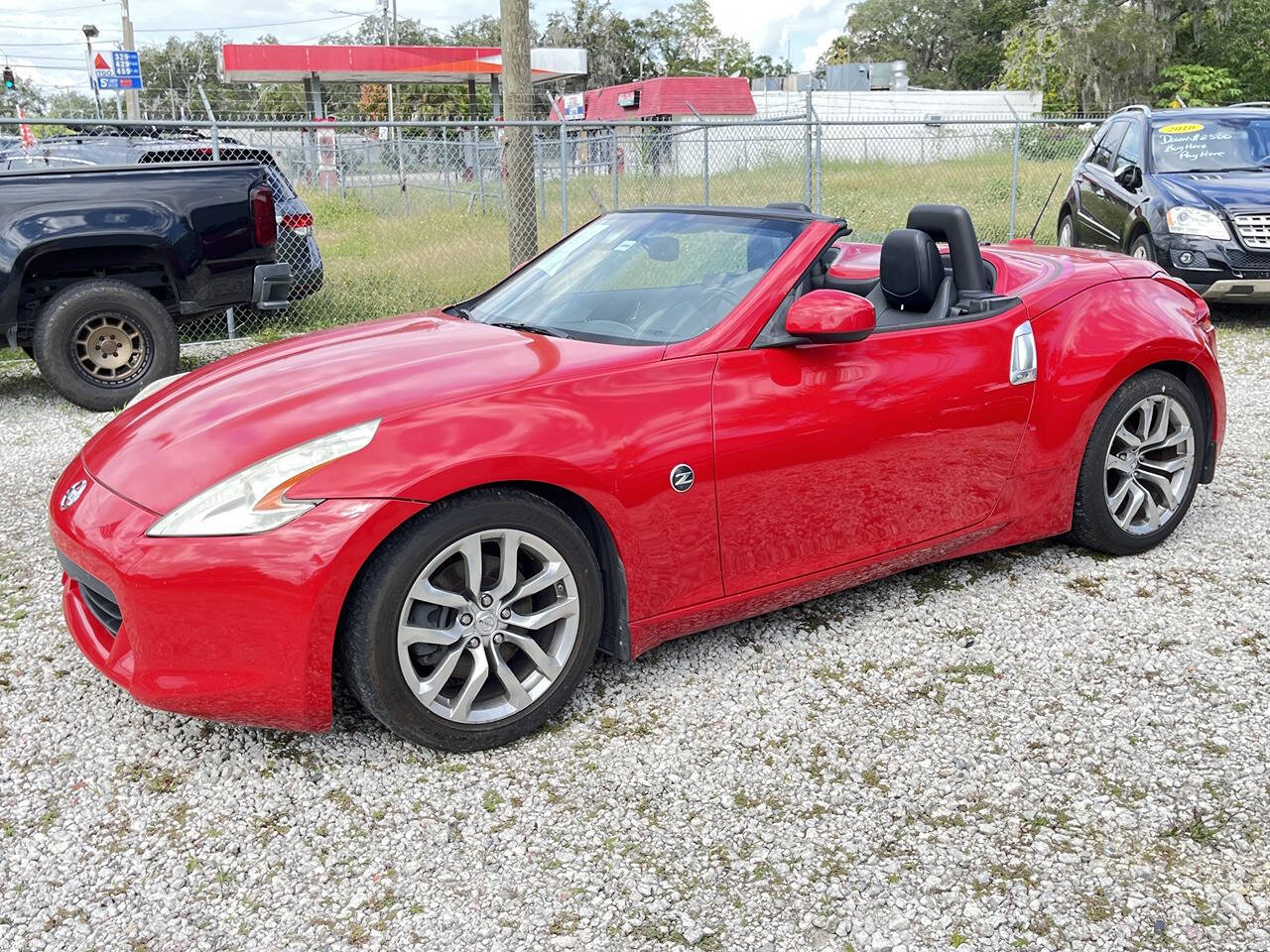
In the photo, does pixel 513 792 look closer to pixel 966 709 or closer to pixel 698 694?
pixel 698 694

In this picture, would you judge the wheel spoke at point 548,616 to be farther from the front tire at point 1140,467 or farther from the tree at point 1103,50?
the tree at point 1103,50

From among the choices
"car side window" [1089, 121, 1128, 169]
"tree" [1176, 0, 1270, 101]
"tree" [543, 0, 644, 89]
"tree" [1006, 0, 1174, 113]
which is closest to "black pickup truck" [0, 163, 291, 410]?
"car side window" [1089, 121, 1128, 169]

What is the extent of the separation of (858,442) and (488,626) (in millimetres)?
1284

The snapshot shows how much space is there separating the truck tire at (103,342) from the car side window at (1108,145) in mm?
8513

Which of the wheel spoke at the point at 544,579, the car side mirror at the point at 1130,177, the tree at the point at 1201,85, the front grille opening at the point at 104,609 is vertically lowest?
the front grille opening at the point at 104,609

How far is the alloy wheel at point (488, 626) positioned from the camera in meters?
2.82

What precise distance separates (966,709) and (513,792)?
4.43 feet

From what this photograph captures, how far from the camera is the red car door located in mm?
3217

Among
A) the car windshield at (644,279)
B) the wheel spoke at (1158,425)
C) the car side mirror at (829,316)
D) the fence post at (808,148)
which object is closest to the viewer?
the car side mirror at (829,316)

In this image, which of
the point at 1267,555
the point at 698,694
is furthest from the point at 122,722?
the point at 1267,555

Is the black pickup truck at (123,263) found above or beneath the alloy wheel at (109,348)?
above

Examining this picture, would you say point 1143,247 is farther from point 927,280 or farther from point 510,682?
point 510,682

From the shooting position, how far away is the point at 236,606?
2639mm

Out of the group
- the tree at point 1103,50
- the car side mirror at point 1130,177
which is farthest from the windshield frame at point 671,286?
the tree at point 1103,50
